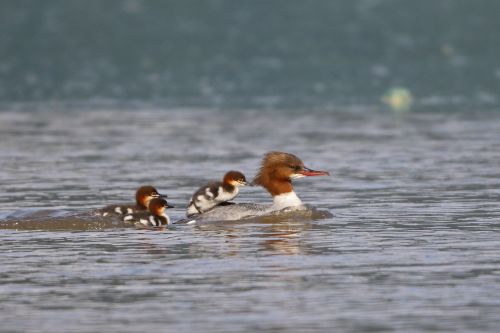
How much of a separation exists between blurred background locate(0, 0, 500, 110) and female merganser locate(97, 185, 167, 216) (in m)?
26.0

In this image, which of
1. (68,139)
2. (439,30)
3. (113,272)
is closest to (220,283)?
(113,272)

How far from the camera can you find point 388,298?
39.0 feet

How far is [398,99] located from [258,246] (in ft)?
108

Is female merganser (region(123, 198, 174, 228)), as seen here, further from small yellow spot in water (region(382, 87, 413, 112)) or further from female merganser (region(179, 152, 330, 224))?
small yellow spot in water (region(382, 87, 413, 112))

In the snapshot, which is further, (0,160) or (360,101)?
(360,101)

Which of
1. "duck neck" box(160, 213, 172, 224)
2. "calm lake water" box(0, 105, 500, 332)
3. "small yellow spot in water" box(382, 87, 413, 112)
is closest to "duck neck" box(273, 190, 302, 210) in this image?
"calm lake water" box(0, 105, 500, 332)

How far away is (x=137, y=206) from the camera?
17703 mm

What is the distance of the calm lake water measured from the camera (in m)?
11.4

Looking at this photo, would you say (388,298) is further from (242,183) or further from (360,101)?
(360,101)

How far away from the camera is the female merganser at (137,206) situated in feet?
57.0

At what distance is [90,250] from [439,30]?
5164 centimetres

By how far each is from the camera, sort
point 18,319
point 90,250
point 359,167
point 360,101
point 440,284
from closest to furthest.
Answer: point 18,319 < point 440,284 < point 90,250 < point 359,167 < point 360,101

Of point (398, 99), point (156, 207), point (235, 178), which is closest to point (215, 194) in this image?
point (235, 178)

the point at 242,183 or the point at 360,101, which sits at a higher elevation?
the point at 360,101
